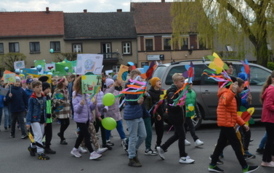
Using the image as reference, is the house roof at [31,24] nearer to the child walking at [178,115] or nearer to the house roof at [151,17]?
the house roof at [151,17]

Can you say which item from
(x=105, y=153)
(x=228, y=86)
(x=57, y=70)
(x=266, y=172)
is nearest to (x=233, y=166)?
(x=266, y=172)

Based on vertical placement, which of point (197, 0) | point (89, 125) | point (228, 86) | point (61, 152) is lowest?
point (61, 152)

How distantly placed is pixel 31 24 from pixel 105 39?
910cm

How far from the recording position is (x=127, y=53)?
4688 cm

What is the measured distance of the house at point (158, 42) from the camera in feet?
151

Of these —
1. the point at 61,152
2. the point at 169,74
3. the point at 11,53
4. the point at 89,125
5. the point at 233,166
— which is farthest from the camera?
the point at 11,53

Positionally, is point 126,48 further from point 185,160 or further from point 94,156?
point 185,160

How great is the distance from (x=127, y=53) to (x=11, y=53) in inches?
534

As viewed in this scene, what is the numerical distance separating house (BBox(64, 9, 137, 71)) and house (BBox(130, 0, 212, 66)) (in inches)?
41.0

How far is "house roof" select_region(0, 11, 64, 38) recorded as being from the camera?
149ft

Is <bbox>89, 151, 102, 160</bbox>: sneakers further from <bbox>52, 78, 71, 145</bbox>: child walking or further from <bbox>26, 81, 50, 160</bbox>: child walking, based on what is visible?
<bbox>52, 78, 71, 145</bbox>: child walking

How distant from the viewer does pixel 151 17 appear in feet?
154

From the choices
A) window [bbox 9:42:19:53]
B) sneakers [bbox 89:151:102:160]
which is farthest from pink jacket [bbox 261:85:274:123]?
window [bbox 9:42:19:53]

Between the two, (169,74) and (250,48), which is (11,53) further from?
(169,74)
